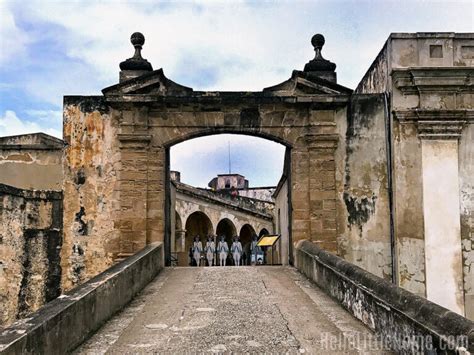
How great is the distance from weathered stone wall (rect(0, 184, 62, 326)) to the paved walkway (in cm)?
272

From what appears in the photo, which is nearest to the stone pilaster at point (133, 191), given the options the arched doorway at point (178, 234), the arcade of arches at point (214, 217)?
the arcade of arches at point (214, 217)

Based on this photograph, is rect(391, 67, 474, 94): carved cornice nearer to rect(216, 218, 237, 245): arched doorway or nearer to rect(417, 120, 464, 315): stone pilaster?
rect(417, 120, 464, 315): stone pilaster

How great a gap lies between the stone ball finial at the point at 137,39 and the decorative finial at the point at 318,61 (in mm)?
3333

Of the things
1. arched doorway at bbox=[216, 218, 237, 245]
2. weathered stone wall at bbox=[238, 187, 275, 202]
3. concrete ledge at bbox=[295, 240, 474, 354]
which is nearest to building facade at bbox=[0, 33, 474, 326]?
concrete ledge at bbox=[295, 240, 474, 354]

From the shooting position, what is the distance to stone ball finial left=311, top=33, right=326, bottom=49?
11.7 meters

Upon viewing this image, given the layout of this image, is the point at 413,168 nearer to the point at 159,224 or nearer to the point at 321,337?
the point at 159,224

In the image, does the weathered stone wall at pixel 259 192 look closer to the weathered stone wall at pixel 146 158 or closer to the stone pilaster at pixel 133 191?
the weathered stone wall at pixel 146 158

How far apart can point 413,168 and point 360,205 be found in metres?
1.14

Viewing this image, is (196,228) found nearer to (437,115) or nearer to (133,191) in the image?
(133,191)

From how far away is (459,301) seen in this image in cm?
983

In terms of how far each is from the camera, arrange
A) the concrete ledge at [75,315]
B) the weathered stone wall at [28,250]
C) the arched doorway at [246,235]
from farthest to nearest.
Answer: the arched doorway at [246,235], the weathered stone wall at [28,250], the concrete ledge at [75,315]

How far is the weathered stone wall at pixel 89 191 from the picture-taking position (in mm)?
10336

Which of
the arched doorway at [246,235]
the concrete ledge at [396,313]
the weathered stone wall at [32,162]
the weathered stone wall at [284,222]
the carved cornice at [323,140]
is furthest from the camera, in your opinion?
the arched doorway at [246,235]

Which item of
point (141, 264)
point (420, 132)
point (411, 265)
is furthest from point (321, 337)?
point (420, 132)
